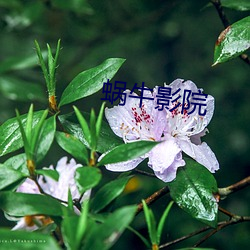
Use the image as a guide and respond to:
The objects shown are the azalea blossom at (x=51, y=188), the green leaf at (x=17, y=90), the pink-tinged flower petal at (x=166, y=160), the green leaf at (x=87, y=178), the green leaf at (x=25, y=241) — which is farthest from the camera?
the green leaf at (x=17, y=90)

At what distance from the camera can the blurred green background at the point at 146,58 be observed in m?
2.44

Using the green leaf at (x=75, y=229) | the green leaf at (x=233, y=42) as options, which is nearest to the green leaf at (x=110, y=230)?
the green leaf at (x=75, y=229)

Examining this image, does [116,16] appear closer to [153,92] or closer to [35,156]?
[153,92]

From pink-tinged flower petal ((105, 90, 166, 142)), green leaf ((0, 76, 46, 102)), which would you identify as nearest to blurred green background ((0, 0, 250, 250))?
green leaf ((0, 76, 46, 102))

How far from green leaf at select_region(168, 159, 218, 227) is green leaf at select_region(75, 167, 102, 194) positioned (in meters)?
0.26

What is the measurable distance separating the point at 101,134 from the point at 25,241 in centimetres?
44

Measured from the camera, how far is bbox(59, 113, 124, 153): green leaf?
1.21m

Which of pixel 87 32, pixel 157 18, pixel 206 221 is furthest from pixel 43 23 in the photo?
pixel 206 221

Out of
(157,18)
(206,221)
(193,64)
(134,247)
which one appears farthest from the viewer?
(193,64)

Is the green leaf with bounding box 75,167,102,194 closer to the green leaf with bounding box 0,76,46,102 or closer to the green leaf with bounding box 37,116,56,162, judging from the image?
the green leaf with bounding box 37,116,56,162

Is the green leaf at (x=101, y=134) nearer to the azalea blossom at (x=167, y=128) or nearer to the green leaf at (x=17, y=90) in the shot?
the azalea blossom at (x=167, y=128)

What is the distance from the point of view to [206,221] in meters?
1.15

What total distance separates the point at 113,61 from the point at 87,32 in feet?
5.46

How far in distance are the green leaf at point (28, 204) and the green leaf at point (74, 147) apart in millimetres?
76
